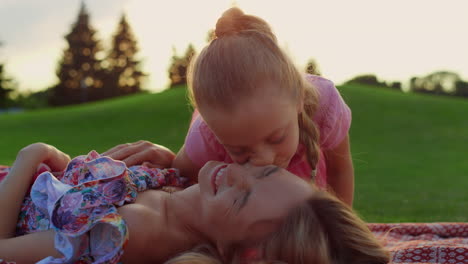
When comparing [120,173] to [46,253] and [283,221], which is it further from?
[283,221]

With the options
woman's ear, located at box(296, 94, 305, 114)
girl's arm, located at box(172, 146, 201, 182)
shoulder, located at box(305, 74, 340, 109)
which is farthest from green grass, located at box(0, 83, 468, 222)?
woman's ear, located at box(296, 94, 305, 114)

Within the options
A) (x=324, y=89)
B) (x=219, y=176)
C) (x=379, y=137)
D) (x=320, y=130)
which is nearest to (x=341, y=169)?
(x=320, y=130)

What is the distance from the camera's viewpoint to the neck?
2.19 metres

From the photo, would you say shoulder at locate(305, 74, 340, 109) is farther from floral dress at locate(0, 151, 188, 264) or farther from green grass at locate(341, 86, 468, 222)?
green grass at locate(341, 86, 468, 222)

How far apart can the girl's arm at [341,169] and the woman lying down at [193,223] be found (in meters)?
1.12

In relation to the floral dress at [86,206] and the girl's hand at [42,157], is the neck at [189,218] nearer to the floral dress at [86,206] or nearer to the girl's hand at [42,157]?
the floral dress at [86,206]

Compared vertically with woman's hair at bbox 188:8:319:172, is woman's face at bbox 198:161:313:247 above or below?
below

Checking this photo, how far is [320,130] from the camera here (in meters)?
2.90

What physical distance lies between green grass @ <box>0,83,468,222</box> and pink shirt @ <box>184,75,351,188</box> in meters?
1.80

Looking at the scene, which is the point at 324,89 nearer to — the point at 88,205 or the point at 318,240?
the point at 318,240

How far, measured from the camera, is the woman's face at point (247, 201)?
1.96 m

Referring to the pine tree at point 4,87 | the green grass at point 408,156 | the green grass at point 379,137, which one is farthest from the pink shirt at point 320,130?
the pine tree at point 4,87

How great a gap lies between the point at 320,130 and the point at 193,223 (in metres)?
1.02

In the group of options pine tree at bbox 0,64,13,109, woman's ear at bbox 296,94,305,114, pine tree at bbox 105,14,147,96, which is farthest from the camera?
pine tree at bbox 105,14,147,96
